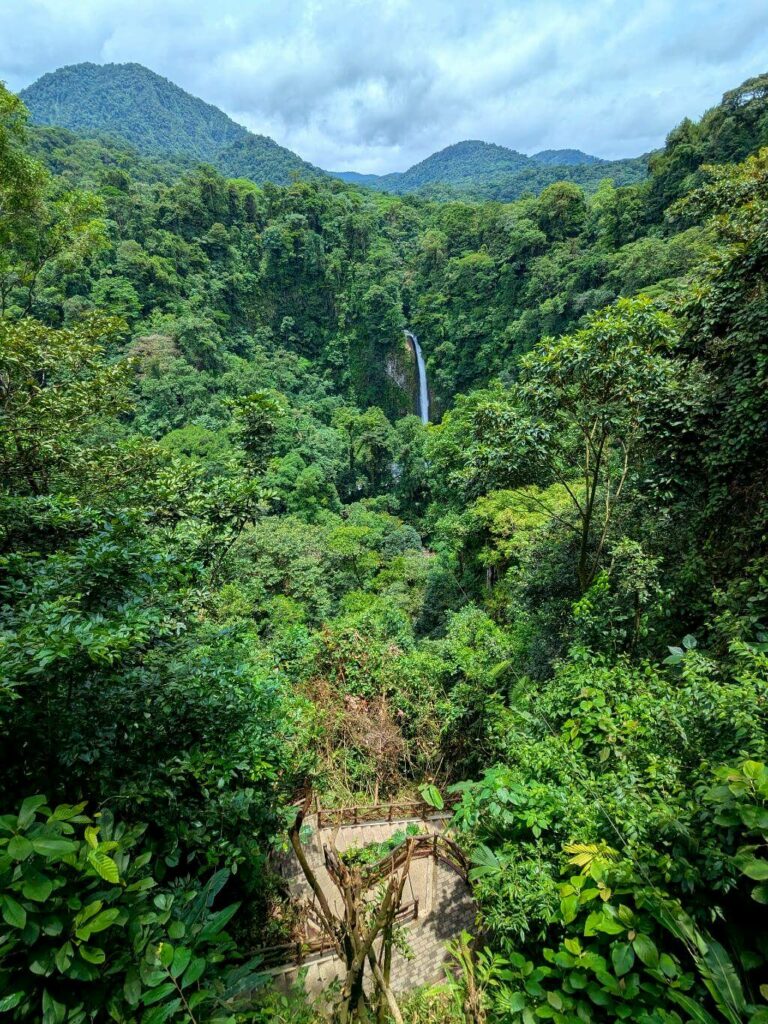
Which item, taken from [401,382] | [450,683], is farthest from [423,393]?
[450,683]

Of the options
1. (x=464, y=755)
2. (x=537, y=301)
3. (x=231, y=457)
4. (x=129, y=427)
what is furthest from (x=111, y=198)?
(x=464, y=755)

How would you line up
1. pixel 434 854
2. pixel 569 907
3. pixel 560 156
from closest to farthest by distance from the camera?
A: pixel 569 907, pixel 434 854, pixel 560 156

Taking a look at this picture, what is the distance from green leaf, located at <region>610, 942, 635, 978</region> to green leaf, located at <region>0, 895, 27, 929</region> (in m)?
1.75

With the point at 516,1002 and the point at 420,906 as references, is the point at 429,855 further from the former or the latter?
the point at 516,1002

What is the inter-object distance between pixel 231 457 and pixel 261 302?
42348 millimetres

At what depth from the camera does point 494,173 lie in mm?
109812

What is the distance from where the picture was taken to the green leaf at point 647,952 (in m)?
1.53

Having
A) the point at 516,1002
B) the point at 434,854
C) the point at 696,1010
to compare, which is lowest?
the point at 434,854

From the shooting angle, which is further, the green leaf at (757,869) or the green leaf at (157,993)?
the green leaf at (757,869)

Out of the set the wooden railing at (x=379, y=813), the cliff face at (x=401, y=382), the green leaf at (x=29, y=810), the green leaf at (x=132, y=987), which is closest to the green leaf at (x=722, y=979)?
the green leaf at (x=132, y=987)

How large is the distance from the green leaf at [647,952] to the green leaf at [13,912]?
70.8 inches

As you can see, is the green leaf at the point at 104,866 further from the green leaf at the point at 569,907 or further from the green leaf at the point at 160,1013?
the green leaf at the point at 569,907

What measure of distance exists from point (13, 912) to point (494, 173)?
5446 inches

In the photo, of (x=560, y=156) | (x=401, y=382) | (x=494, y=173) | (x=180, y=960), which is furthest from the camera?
(x=560, y=156)
